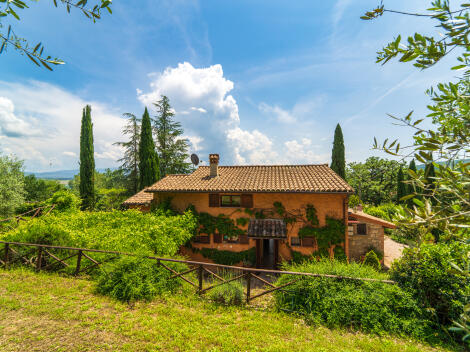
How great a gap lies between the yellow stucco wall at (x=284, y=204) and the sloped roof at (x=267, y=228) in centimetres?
59

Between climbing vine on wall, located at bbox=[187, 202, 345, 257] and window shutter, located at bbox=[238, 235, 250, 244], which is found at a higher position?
climbing vine on wall, located at bbox=[187, 202, 345, 257]

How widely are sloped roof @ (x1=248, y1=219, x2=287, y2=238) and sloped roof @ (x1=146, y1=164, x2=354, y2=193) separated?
1.68 meters

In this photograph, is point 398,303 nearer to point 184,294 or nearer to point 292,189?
point 292,189

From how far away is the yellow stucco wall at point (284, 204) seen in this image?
9.80m

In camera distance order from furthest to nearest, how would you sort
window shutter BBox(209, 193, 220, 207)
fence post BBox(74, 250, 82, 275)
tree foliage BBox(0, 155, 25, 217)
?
tree foliage BBox(0, 155, 25, 217) → window shutter BBox(209, 193, 220, 207) → fence post BBox(74, 250, 82, 275)

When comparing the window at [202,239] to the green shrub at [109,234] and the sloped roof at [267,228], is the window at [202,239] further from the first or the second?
the sloped roof at [267,228]

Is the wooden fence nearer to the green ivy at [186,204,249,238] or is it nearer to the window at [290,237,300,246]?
the window at [290,237,300,246]

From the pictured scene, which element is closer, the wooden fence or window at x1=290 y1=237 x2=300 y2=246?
the wooden fence

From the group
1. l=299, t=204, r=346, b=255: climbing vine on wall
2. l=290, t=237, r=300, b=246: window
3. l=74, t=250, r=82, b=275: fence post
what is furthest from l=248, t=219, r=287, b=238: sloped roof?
l=74, t=250, r=82, b=275: fence post

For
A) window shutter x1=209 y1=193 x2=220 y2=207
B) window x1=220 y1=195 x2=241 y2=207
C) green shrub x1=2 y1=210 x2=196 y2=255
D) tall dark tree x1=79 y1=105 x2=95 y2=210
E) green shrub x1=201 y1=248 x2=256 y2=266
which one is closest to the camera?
green shrub x1=2 y1=210 x2=196 y2=255

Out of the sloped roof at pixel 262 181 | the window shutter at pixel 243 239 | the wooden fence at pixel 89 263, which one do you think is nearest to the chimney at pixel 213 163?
the sloped roof at pixel 262 181

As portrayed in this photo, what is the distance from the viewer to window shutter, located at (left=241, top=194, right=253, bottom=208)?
10.7 m

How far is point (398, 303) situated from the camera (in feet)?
17.5

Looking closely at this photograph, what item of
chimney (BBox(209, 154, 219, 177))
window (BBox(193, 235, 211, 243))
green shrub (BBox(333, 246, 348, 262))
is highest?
chimney (BBox(209, 154, 219, 177))
